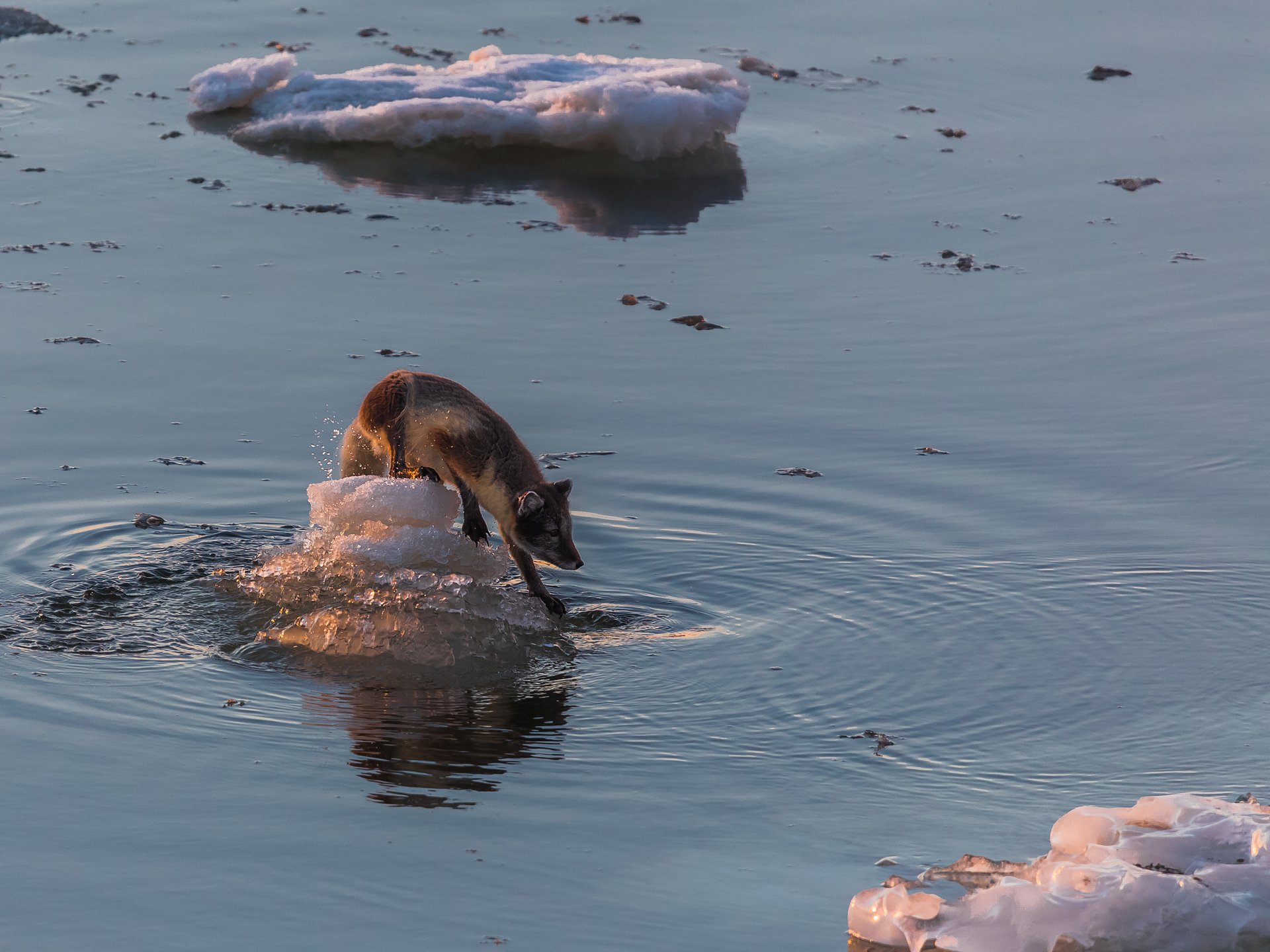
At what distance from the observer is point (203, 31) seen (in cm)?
1861

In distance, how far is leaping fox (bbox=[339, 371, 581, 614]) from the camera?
9.09 m

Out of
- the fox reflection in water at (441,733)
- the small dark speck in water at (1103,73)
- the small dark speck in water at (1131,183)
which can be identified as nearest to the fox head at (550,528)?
the fox reflection in water at (441,733)

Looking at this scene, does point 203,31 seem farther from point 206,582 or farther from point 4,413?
point 206,582

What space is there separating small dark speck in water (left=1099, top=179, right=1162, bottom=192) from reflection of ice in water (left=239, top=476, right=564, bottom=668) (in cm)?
737

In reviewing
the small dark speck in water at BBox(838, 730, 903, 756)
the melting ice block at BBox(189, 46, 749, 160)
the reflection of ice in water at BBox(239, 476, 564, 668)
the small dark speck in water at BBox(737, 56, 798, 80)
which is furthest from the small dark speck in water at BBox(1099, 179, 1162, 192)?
the small dark speck in water at BBox(838, 730, 903, 756)

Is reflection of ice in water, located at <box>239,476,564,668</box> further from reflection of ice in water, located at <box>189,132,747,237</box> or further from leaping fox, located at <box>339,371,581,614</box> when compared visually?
reflection of ice in water, located at <box>189,132,747,237</box>

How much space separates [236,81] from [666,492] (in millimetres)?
8092

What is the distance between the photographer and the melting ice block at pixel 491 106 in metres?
15.4

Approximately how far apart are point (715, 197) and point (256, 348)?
4.70 metres

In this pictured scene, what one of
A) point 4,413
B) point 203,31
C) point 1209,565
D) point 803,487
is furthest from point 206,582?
point 203,31

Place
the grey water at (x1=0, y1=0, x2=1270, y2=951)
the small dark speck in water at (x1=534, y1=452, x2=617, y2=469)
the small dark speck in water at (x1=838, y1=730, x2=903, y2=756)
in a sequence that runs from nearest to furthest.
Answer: the grey water at (x1=0, y1=0, x2=1270, y2=951), the small dark speck in water at (x1=838, y1=730, x2=903, y2=756), the small dark speck in water at (x1=534, y1=452, x2=617, y2=469)

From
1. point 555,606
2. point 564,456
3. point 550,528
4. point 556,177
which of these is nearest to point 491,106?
point 556,177

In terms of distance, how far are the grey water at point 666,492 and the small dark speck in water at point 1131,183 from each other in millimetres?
108

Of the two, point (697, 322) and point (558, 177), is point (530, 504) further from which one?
point (558, 177)
